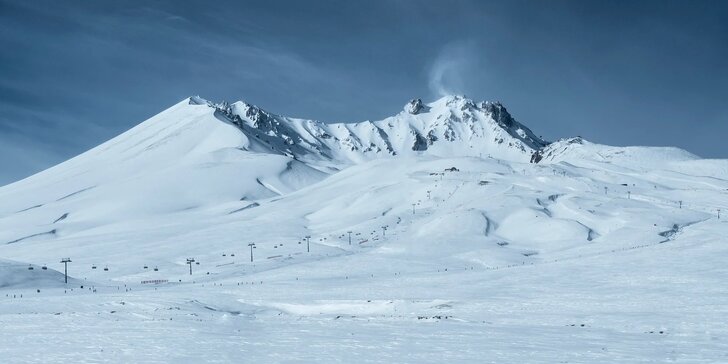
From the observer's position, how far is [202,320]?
4412cm

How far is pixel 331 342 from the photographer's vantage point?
32156 millimetres

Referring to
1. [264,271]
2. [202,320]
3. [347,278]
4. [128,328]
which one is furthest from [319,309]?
[264,271]

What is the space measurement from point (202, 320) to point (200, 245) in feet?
308

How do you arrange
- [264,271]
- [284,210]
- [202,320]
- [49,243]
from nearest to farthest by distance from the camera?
[202,320] → [264,271] → [49,243] → [284,210]

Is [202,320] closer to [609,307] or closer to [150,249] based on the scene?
[609,307]

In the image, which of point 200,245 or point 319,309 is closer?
point 319,309

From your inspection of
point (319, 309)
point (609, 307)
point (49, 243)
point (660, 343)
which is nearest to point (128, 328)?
point (319, 309)

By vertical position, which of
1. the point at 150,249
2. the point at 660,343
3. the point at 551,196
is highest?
the point at 551,196

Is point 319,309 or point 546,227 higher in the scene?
point 546,227

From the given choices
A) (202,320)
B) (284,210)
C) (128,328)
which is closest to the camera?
(128,328)

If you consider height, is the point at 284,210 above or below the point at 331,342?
above

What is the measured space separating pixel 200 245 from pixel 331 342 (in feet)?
354

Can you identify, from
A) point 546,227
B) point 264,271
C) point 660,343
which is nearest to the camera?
point 660,343

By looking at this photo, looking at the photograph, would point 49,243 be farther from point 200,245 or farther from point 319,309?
point 319,309
